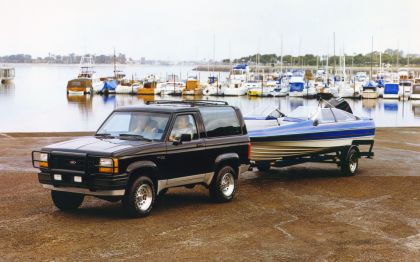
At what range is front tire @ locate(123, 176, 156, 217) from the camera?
11.1 metres

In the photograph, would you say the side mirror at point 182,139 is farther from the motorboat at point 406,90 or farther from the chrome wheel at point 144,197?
the motorboat at point 406,90

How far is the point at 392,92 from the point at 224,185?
82.9 m

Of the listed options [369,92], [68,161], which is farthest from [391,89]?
[68,161]

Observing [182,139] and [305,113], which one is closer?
[182,139]

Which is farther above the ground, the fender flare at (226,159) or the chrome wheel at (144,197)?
the fender flare at (226,159)

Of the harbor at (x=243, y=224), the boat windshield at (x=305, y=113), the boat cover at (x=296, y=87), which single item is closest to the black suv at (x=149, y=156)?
the harbor at (x=243, y=224)

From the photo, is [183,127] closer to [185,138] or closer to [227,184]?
[185,138]

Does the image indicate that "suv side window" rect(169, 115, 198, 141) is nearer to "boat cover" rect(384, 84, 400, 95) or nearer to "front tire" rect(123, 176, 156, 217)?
"front tire" rect(123, 176, 156, 217)

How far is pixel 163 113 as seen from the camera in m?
12.2

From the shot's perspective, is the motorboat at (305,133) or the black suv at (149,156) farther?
the motorboat at (305,133)

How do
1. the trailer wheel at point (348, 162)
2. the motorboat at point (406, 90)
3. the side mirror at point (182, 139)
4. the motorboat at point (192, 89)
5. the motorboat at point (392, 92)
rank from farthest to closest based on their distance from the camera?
the motorboat at point (192, 89) → the motorboat at point (406, 90) → the motorboat at point (392, 92) → the trailer wheel at point (348, 162) → the side mirror at point (182, 139)

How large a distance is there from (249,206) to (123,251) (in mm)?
4124

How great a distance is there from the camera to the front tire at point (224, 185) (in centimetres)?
1290

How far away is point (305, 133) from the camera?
16391 mm
